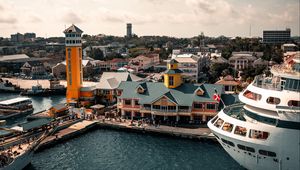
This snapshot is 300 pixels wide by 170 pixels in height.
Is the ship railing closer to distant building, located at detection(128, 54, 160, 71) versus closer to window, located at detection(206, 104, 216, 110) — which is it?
window, located at detection(206, 104, 216, 110)

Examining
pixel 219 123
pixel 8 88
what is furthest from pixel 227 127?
pixel 8 88

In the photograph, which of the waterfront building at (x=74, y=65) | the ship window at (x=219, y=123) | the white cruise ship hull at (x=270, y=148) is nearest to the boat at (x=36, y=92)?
the waterfront building at (x=74, y=65)

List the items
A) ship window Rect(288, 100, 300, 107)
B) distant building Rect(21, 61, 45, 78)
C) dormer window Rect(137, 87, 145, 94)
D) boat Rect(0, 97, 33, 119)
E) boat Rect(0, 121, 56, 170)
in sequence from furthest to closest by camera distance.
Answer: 1. distant building Rect(21, 61, 45, 78)
2. boat Rect(0, 97, 33, 119)
3. dormer window Rect(137, 87, 145, 94)
4. boat Rect(0, 121, 56, 170)
5. ship window Rect(288, 100, 300, 107)

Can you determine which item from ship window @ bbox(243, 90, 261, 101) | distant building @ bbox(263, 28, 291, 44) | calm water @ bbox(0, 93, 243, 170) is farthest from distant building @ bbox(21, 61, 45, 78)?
distant building @ bbox(263, 28, 291, 44)

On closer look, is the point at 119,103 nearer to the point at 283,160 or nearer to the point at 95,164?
the point at 95,164

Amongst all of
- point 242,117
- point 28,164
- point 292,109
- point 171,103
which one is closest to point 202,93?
point 171,103
